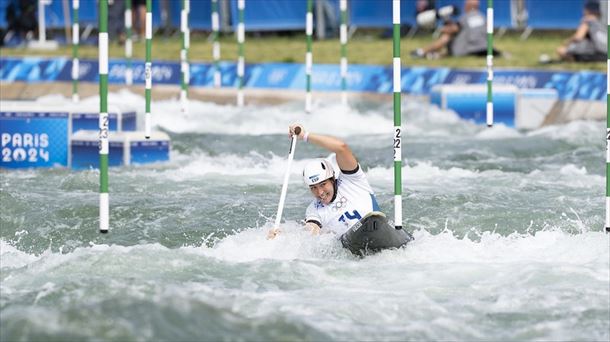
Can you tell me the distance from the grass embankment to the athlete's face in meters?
10.7

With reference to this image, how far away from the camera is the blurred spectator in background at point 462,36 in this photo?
24125mm

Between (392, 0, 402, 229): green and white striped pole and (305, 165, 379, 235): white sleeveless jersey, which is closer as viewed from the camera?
(392, 0, 402, 229): green and white striped pole

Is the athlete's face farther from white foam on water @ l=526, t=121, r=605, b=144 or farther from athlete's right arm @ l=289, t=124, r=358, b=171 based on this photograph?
white foam on water @ l=526, t=121, r=605, b=144

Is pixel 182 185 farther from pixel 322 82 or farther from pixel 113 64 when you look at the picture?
pixel 113 64

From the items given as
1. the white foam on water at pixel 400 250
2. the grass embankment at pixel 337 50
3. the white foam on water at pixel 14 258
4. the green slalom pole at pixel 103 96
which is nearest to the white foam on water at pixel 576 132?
the grass embankment at pixel 337 50

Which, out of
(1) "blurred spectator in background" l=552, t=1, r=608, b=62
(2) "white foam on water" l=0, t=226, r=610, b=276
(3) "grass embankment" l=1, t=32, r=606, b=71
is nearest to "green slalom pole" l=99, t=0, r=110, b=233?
(2) "white foam on water" l=0, t=226, r=610, b=276

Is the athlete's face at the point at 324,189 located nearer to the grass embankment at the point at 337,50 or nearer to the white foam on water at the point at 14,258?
the white foam on water at the point at 14,258

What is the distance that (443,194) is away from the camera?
50.4 feet

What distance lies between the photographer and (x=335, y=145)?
1180cm

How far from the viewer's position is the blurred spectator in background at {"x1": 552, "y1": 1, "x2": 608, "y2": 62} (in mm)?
22391

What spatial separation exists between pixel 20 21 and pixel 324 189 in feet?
62.0

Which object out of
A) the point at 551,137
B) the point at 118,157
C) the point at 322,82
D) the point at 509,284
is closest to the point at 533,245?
the point at 509,284

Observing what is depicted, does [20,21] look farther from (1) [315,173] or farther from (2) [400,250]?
(2) [400,250]

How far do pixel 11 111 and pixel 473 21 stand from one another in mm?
9180
